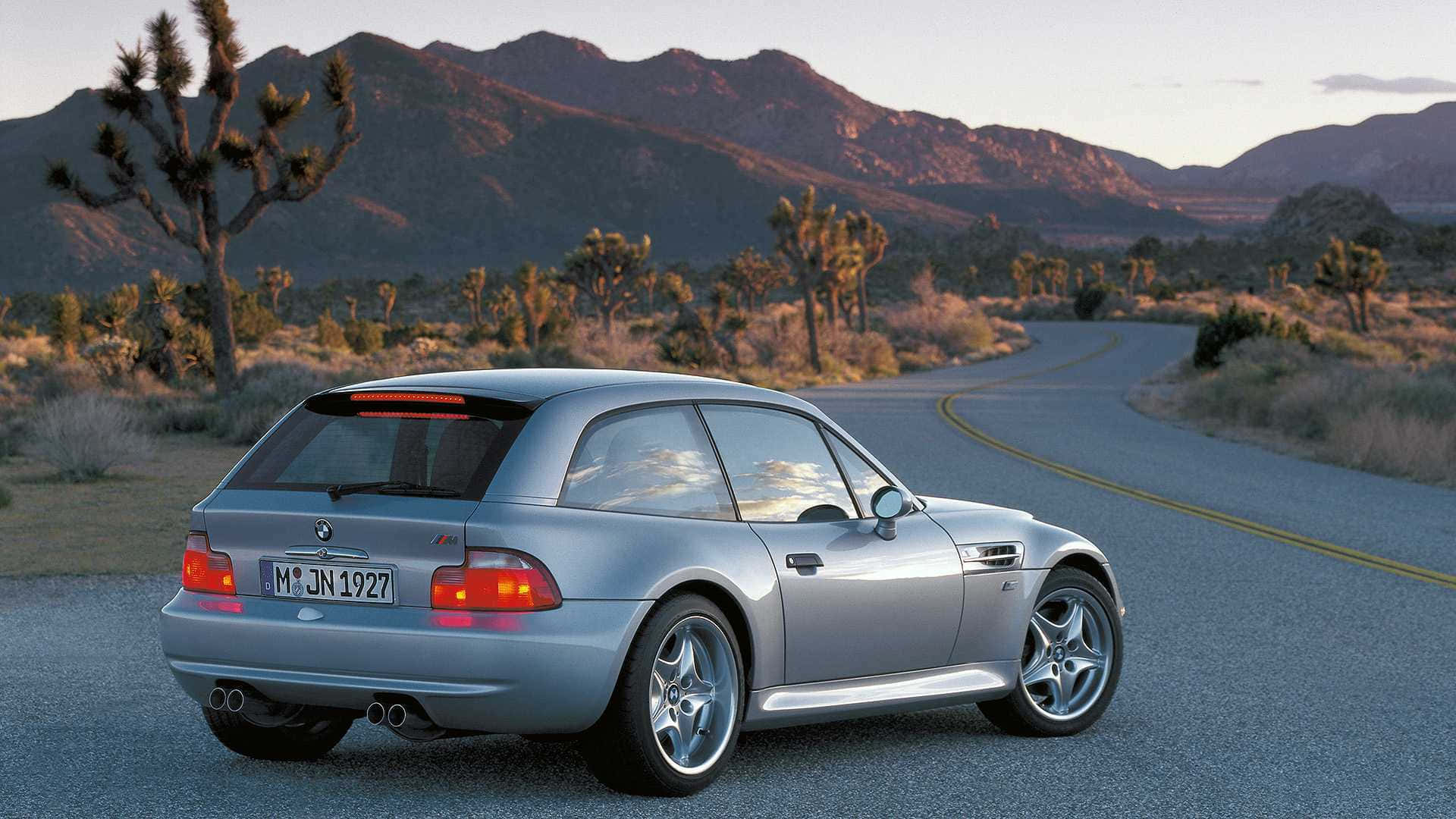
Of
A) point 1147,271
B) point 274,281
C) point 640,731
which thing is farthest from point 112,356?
point 1147,271

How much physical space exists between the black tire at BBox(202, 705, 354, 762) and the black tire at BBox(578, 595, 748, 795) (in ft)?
3.52

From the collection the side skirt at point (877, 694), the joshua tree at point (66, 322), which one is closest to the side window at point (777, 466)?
the side skirt at point (877, 694)

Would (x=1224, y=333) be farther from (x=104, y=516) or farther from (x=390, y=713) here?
(x=390, y=713)

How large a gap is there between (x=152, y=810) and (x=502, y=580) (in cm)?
145

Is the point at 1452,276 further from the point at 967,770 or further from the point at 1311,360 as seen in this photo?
the point at 967,770

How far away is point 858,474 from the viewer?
6.75m

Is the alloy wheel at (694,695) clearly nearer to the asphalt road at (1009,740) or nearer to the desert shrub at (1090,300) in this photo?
the asphalt road at (1009,740)

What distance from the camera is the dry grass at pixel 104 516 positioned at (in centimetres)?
1220

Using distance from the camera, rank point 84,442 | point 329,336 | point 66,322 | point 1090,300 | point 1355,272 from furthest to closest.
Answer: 1. point 1090,300
2. point 1355,272
3. point 329,336
4. point 66,322
5. point 84,442

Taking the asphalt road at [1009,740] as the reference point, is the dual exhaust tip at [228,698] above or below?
above

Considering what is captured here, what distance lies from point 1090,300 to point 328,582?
110m

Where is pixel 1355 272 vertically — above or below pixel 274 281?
below

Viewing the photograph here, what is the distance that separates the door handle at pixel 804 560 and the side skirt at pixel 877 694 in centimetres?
44

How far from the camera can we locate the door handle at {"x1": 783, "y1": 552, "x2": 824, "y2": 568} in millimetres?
6066
